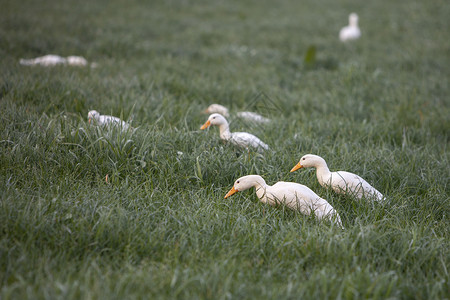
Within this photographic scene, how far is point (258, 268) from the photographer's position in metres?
2.20

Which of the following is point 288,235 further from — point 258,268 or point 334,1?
point 334,1

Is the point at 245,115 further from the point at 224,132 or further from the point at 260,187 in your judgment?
the point at 260,187

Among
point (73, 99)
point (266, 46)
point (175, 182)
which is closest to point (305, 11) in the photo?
point (266, 46)

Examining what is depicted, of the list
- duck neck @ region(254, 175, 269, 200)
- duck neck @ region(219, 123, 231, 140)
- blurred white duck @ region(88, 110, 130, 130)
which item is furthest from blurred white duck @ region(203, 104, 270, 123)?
duck neck @ region(254, 175, 269, 200)

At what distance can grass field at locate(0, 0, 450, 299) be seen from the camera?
203cm

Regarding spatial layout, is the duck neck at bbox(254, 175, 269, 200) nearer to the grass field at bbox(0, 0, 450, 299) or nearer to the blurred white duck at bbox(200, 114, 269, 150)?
the grass field at bbox(0, 0, 450, 299)

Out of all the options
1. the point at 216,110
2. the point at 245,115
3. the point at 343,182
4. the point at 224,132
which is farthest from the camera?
the point at 216,110

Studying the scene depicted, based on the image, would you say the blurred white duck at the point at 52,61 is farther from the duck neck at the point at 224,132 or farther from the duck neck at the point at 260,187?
the duck neck at the point at 260,187

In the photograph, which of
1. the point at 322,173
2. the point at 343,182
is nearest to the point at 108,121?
the point at 322,173

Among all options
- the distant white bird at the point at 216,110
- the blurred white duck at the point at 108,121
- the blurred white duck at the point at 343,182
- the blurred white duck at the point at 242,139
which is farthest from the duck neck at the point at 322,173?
the distant white bird at the point at 216,110

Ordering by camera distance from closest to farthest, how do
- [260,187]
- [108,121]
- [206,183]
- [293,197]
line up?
[293,197], [260,187], [206,183], [108,121]

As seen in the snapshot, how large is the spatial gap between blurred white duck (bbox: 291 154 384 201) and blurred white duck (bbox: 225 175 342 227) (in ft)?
0.94

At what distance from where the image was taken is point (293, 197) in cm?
275

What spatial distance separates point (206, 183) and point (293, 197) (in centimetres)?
73
